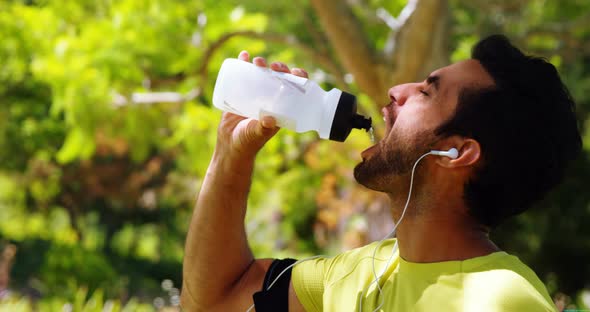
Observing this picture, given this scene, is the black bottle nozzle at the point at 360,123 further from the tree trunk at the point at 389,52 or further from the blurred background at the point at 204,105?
A: the tree trunk at the point at 389,52

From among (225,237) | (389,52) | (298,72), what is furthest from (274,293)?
(389,52)

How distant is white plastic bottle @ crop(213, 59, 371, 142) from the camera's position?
73.9 inches

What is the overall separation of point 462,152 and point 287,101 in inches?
20.5

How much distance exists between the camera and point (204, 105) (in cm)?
732

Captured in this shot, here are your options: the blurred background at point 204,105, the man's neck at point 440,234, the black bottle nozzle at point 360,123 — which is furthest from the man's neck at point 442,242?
the blurred background at point 204,105

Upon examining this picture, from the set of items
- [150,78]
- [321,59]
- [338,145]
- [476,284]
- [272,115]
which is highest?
[272,115]

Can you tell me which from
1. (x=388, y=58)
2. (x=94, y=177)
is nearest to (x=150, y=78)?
(x=388, y=58)

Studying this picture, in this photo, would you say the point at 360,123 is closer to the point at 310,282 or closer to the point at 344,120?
the point at 344,120

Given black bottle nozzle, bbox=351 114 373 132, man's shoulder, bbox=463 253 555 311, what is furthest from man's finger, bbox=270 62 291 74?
man's shoulder, bbox=463 253 555 311

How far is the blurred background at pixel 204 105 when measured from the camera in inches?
230

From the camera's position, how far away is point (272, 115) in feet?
6.43

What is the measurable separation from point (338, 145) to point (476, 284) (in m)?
6.99

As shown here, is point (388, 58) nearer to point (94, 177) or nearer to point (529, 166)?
point (529, 166)

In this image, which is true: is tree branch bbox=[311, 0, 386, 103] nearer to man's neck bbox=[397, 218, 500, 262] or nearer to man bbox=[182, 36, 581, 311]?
man bbox=[182, 36, 581, 311]
